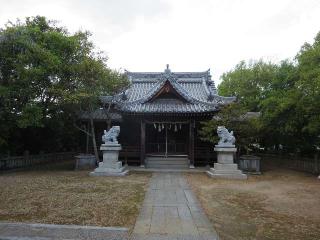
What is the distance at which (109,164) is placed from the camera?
19.0 m

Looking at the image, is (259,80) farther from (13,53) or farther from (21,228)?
(21,228)

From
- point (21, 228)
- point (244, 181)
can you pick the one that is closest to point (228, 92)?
point (244, 181)

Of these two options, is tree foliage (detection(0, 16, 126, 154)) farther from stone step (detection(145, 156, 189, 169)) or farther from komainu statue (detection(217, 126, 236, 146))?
komainu statue (detection(217, 126, 236, 146))

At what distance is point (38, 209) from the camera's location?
938 centimetres

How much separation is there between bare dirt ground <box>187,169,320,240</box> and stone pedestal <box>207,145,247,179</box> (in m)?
1.23

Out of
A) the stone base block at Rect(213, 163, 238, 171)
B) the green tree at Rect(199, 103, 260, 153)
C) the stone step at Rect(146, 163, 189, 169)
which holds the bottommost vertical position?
the stone step at Rect(146, 163, 189, 169)

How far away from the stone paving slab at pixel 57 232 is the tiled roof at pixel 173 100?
15503 millimetres

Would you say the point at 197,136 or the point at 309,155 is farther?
the point at 197,136

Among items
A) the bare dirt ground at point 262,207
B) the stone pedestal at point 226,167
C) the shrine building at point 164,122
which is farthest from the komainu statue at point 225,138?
the shrine building at point 164,122

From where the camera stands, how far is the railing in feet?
64.7

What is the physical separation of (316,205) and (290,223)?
3.03m

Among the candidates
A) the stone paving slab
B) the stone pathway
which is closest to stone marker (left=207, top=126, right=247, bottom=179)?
the stone pathway

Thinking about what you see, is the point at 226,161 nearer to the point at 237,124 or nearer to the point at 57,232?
the point at 237,124

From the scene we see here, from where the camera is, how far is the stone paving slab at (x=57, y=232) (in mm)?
6898
